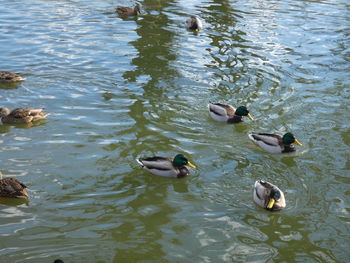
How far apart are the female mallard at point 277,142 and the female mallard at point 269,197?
1.72 metres

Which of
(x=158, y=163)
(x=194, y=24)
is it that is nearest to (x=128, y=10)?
(x=194, y=24)

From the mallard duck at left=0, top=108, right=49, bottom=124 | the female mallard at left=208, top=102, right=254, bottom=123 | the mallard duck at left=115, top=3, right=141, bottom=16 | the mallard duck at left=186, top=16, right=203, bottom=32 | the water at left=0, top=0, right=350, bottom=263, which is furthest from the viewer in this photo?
the mallard duck at left=115, top=3, right=141, bottom=16

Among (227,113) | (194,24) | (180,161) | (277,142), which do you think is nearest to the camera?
(180,161)

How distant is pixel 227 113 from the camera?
11.1 meters

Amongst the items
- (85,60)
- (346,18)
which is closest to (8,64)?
(85,60)

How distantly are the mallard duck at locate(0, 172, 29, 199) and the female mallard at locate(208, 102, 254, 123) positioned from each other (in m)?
4.41

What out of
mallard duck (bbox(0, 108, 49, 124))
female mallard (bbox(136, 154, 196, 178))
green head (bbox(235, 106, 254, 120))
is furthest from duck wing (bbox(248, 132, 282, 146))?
mallard duck (bbox(0, 108, 49, 124))

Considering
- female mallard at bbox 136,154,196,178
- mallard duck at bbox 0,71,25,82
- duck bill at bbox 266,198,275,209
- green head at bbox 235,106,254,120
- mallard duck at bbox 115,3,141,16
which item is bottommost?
duck bill at bbox 266,198,275,209

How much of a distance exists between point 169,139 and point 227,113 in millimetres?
1443

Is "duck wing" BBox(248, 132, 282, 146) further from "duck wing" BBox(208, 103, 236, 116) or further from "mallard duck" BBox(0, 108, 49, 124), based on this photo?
"mallard duck" BBox(0, 108, 49, 124)

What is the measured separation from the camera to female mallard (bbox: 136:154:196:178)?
8.98 metres

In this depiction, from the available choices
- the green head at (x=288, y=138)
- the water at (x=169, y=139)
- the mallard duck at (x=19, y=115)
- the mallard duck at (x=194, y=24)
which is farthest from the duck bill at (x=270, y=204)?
the mallard duck at (x=194, y=24)

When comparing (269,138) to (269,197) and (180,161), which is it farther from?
(269,197)

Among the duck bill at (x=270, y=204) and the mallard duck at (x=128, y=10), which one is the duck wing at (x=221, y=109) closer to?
the duck bill at (x=270, y=204)
